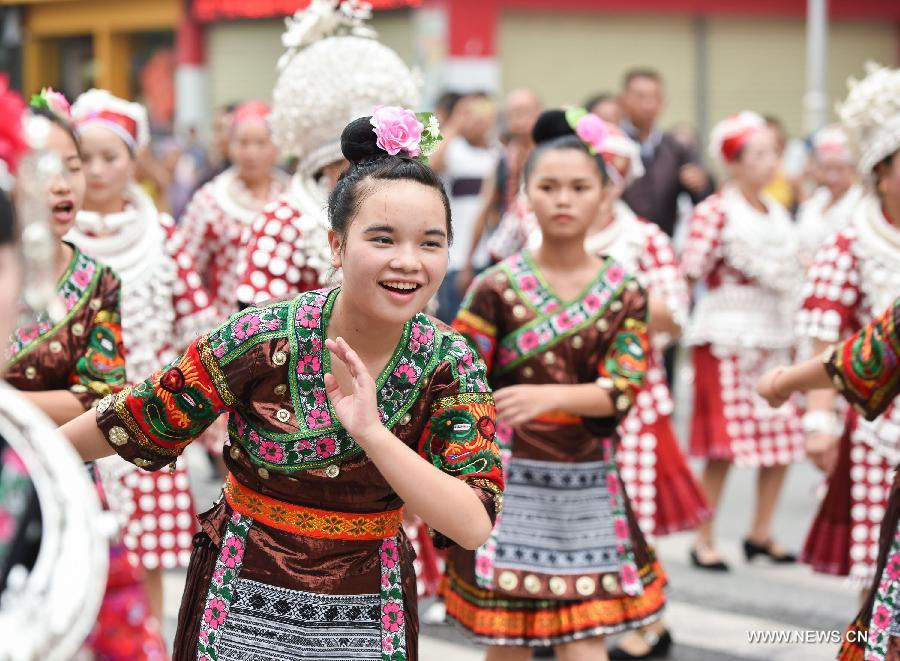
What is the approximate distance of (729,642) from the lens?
530 cm

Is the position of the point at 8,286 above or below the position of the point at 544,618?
above

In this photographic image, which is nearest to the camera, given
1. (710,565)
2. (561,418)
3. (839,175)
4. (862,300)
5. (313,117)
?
(561,418)

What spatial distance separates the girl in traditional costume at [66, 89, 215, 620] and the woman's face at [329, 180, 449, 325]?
221 centimetres

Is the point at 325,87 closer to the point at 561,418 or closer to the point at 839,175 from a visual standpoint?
the point at 561,418

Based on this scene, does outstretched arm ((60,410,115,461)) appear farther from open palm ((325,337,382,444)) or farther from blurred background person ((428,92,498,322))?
blurred background person ((428,92,498,322))

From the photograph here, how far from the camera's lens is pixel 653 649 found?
5.19 meters

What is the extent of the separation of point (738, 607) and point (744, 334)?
4.79ft

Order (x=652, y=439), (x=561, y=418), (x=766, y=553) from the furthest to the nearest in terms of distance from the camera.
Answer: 1. (x=766, y=553)
2. (x=652, y=439)
3. (x=561, y=418)

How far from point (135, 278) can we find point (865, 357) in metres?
2.57

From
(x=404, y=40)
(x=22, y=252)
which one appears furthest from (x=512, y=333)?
(x=404, y=40)

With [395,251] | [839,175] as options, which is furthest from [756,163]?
[395,251]

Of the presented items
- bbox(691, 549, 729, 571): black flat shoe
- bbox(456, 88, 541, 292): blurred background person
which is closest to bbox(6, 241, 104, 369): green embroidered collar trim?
bbox(691, 549, 729, 571): black flat shoe

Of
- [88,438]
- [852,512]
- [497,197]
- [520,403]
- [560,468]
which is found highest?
[497,197]

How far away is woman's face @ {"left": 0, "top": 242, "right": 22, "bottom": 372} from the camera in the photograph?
1.73 meters
